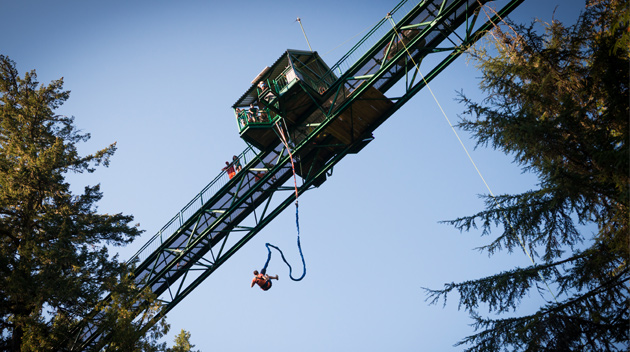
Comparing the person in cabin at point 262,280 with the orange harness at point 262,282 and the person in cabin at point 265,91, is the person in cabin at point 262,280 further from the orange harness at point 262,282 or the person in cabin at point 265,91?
the person in cabin at point 265,91

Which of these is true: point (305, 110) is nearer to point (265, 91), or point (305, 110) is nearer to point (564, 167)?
point (265, 91)

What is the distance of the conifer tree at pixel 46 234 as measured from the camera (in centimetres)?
1111

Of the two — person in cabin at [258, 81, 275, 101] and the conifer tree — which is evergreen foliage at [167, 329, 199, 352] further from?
person in cabin at [258, 81, 275, 101]

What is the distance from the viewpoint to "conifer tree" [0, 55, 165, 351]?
1111cm

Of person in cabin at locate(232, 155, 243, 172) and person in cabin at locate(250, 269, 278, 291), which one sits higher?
person in cabin at locate(232, 155, 243, 172)

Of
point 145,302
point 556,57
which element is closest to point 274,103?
point 145,302

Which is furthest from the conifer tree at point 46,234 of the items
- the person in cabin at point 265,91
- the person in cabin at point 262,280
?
the person in cabin at point 265,91

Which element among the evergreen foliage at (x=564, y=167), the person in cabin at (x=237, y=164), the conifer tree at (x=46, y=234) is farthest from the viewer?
the person in cabin at (x=237, y=164)

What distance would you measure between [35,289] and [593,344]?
12.8 m

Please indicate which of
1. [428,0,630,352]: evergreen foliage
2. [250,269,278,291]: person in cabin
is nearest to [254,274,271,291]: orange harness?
[250,269,278,291]: person in cabin

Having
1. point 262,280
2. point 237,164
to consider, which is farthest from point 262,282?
point 237,164

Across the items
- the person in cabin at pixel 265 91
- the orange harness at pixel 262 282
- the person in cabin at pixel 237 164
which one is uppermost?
the person in cabin at pixel 265 91

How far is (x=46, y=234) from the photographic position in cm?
1284

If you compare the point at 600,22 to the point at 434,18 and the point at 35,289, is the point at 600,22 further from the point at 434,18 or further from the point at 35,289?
the point at 35,289
